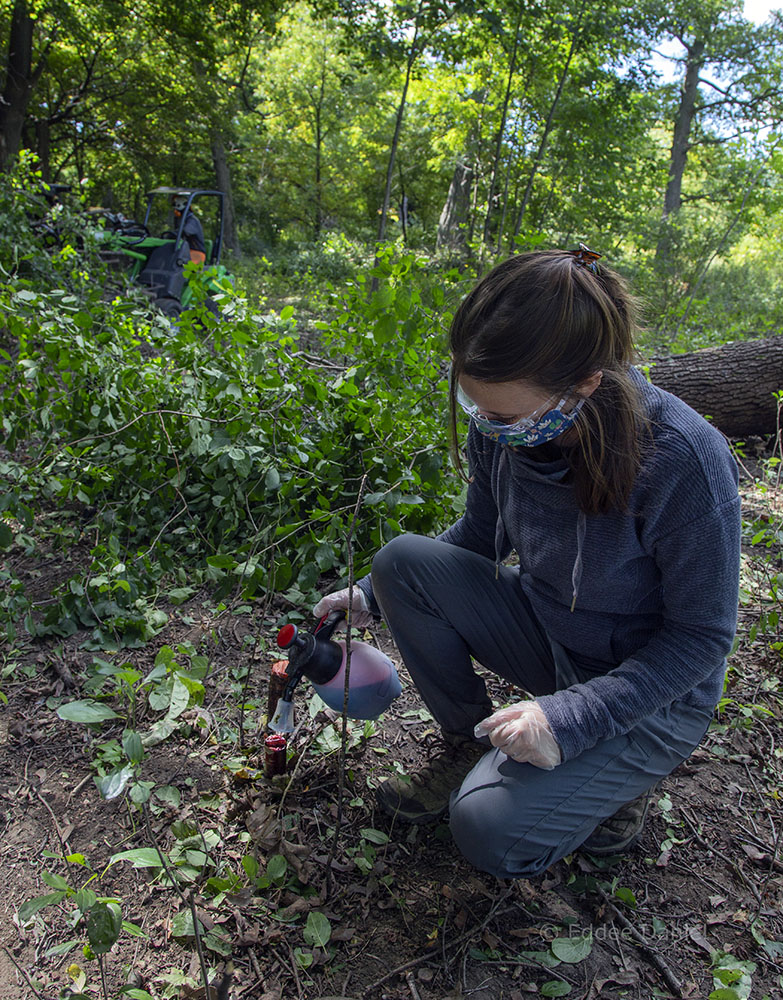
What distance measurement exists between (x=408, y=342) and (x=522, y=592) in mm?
1084

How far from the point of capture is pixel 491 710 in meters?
1.70

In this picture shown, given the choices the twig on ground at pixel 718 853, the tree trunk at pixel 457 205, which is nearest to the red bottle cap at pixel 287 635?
the twig on ground at pixel 718 853

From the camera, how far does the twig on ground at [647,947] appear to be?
126 cm

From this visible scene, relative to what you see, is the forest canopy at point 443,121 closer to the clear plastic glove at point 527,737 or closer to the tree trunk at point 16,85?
the tree trunk at point 16,85

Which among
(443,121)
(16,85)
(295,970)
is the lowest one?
(295,970)

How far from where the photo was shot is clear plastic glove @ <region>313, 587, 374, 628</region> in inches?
63.1

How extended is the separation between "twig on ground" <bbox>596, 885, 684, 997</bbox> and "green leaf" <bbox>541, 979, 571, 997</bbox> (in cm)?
20

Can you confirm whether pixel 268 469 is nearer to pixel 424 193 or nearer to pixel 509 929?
pixel 509 929

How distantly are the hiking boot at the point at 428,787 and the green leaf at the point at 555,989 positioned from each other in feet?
1.35

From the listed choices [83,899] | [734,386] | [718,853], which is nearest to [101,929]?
[83,899]

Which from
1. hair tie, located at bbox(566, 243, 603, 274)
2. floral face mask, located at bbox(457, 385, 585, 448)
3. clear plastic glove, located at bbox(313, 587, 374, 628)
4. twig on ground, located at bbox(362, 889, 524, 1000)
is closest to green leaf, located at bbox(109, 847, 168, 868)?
twig on ground, located at bbox(362, 889, 524, 1000)

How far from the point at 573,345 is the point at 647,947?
3.98 feet

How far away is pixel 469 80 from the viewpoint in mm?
11078

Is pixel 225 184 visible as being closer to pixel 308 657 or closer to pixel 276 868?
pixel 308 657
